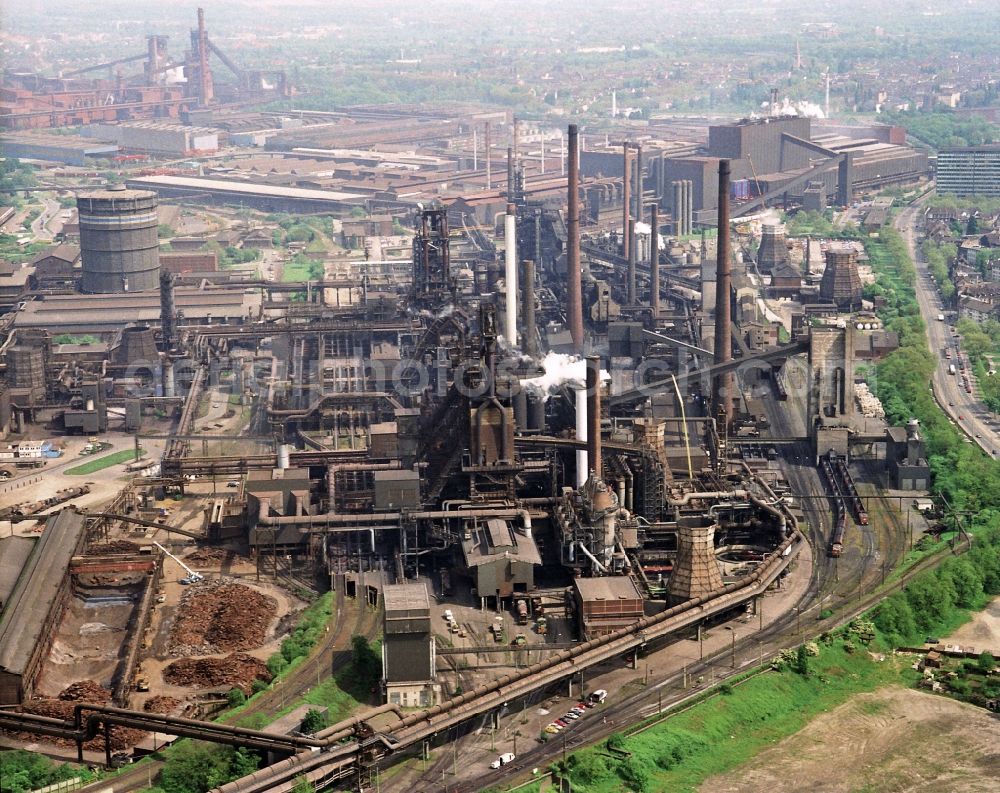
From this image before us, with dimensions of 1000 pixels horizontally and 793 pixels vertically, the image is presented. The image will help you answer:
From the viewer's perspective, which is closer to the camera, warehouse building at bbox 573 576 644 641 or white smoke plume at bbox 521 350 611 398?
warehouse building at bbox 573 576 644 641

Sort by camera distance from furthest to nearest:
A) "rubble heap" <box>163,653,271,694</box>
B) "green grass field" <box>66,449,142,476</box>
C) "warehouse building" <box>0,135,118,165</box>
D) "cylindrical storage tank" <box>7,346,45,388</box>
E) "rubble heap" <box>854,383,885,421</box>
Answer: "warehouse building" <box>0,135,118,165</box> < "cylindrical storage tank" <box>7,346,45,388</box> < "rubble heap" <box>854,383,885,421</box> < "green grass field" <box>66,449,142,476</box> < "rubble heap" <box>163,653,271,694</box>

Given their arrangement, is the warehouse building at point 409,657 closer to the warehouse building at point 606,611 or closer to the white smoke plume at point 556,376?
the warehouse building at point 606,611

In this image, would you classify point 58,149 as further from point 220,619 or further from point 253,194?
point 220,619

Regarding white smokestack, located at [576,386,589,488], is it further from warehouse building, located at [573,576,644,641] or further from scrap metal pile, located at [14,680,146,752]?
scrap metal pile, located at [14,680,146,752]

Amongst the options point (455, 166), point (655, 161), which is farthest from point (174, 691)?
point (455, 166)

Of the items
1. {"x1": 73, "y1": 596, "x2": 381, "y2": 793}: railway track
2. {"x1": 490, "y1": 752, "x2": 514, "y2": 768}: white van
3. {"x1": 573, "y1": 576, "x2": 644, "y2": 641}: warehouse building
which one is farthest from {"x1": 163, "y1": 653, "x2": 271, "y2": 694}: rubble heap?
{"x1": 573, "y1": 576, "x2": 644, "y2": 641}: warehouse building
